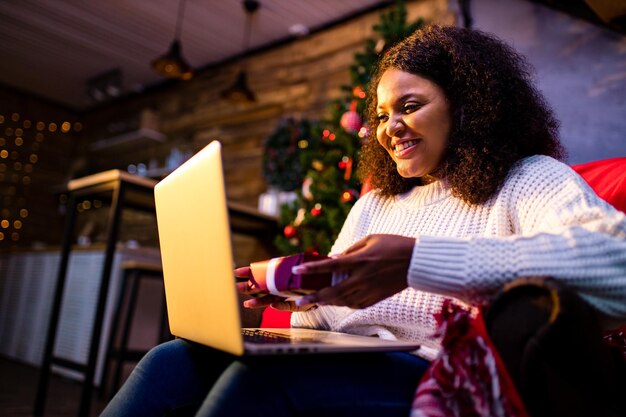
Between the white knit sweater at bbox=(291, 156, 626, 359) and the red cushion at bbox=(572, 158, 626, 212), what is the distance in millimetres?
382

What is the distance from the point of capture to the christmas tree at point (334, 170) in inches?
106

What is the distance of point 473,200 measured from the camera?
40.1 inches

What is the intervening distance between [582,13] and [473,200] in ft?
7.11

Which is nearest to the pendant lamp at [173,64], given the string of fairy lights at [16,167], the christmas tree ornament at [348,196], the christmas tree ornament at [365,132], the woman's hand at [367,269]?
the christmas tree ornament at [348,196]

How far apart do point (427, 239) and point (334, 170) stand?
204 centimetres

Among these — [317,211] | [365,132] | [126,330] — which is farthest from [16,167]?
[365,132]

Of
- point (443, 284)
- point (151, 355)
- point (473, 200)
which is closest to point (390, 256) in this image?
point (443, 284)

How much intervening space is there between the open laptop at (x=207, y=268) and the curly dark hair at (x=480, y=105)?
42cm

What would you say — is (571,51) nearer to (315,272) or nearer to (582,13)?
(582,13)

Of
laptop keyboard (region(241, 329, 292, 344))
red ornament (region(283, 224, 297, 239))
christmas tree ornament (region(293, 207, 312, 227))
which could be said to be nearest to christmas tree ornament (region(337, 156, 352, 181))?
christmas tree ornament (region(293, 207, 312, 227))

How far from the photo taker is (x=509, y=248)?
716mm

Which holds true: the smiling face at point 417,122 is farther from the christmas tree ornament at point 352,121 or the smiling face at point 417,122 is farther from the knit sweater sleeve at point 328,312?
the christmas tree ornament at point 352,121

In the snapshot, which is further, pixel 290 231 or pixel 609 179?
pixel 290 231

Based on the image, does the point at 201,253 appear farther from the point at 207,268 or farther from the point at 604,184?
the point at 604,184
